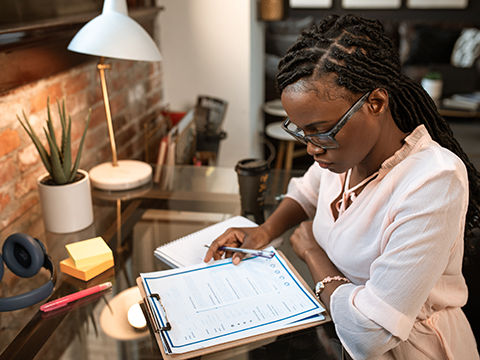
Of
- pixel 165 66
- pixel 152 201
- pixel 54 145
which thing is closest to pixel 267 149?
pixel 165 66

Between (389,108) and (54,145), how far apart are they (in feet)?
2.69

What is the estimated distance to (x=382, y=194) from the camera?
0.90m

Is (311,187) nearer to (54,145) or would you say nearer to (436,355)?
(436,355)

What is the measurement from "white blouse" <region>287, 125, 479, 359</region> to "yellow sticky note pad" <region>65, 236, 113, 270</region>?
510 millimetres

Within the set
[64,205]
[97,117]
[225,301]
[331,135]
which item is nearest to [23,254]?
[64,205]

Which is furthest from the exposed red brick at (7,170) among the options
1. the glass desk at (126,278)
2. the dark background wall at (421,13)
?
the dark background wall at (421,13)

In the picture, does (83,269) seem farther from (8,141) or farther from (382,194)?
(382,194)

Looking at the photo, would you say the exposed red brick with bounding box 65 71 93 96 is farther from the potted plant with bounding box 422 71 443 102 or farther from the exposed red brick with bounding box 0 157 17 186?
the potted plant with bounding box 422 71 443 102

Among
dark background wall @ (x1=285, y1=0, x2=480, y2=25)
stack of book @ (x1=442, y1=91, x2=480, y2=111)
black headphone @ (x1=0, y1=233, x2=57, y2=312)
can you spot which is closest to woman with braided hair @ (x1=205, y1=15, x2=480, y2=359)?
black headphone @ (x1=0, y1=233, x2=57, y2=312)

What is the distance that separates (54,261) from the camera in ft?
3.54

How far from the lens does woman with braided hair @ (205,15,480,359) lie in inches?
30.8

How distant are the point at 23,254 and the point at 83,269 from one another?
0.42 feet

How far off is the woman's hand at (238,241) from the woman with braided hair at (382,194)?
0.19 ft

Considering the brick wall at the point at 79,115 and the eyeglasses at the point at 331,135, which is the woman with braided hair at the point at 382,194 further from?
the brick wall at the point at 79,115
